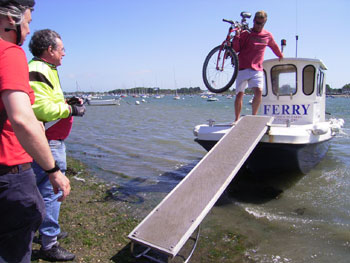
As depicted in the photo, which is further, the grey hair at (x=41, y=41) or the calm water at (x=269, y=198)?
the calm water at (x=269, y=198)

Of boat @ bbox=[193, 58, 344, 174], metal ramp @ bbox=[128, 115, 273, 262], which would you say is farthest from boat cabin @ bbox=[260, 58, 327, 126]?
metal ramp @ bbox=[128, 115, 273, 262]

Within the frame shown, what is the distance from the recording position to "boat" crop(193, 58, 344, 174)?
5.84 m

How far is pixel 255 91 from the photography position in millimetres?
6328

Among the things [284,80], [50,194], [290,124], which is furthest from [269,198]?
[50,194]

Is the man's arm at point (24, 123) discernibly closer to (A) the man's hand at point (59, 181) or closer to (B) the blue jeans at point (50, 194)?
(A) the man's hand at point (59, 181)

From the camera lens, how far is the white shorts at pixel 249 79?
6250 millimetres

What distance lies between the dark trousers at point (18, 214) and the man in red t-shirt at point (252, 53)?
5.33m

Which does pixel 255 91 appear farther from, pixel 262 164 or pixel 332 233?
Answer: pixel 332 233

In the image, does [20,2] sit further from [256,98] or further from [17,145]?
[256,98]

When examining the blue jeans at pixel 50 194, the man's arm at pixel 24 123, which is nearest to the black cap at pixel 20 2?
the man's arm at pixel 24 123

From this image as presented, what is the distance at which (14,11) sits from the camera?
→ 1774 millimetres

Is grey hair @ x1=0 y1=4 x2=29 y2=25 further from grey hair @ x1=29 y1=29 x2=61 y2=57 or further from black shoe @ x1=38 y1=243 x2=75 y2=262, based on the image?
black shoe @ x1=38 y1=243 x2=75 y2=262

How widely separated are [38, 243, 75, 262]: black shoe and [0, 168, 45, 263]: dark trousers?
1.41 metres

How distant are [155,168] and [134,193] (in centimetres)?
224
